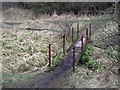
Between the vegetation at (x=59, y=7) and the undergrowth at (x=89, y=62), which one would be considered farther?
the vegetation at (x=59, y=7)

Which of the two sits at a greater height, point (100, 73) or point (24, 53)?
point (24, 53)

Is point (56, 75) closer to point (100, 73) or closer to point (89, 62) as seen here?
point (100, 73)

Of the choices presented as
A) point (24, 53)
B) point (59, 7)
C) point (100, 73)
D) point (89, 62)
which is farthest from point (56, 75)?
point (59, 7)

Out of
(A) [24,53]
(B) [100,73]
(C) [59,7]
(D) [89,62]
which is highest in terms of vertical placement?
(C) [59,7]

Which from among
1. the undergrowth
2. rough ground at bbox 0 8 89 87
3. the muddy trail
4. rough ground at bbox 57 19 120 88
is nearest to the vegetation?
rough ground at bbox 0 8 89 87

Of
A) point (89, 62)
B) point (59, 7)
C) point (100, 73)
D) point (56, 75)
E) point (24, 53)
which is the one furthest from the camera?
point (59, 7)

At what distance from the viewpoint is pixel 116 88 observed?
20.2 feet

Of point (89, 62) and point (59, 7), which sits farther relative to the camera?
point (59, 7)

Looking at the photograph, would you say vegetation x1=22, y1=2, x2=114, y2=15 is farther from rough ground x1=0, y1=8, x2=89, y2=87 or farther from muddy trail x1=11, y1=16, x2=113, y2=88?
muddy trail x1=11, y1=16, x2=113, y2=88

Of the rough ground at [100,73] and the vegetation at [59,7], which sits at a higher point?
the vegetation at [59,7]

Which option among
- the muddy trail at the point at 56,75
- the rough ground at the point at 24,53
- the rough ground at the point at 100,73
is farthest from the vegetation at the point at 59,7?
the muddy trail at the point at 56,75

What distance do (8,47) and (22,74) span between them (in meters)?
2.48

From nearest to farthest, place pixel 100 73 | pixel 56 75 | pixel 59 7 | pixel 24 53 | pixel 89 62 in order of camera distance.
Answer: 1. pixel 56 75
2. pixel 100 73
3. pixel 89 62
4. pixel 24 53
5. pixel 59 7

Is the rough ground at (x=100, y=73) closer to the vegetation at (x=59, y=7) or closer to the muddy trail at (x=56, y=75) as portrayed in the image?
the muddy trail at (x=56, y=75)
